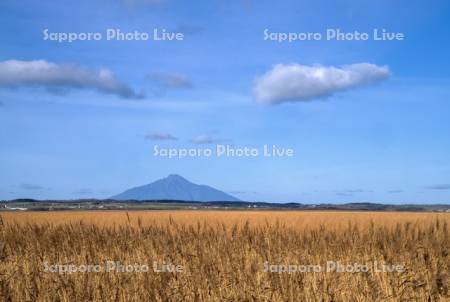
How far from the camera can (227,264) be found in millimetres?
11352

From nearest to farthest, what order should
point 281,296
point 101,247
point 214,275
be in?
1. point 281,296
2. point 214,275
3. point 101,247

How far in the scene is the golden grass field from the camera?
33.0 feet

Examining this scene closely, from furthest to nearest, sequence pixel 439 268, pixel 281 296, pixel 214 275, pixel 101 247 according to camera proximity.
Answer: pixel 101 247
pixel 439 268
pixel 214 275
pixel 281 296

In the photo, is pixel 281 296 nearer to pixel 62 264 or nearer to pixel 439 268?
pixel 439 268

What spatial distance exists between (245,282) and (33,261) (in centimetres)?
495

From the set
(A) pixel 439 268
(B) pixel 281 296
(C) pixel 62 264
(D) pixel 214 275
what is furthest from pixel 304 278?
(C) pixel 62 264

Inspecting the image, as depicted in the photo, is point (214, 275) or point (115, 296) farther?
point (214, 275)

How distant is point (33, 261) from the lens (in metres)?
12.1

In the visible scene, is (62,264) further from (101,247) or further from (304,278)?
(304,278)

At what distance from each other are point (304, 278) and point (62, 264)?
5.34 meters

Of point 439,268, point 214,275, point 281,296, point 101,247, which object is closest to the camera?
point 281,296

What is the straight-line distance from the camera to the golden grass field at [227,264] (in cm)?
1007

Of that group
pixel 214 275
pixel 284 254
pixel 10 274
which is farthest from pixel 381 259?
pixel 10 274

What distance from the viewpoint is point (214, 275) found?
10.8 meters
